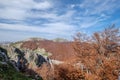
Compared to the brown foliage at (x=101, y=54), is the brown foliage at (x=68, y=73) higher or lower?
lower

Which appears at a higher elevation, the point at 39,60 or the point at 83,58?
the point at 83,58

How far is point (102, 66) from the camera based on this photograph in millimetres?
28750

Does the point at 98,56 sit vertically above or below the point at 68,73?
above

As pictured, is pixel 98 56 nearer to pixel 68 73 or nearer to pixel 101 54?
pixel 101 54

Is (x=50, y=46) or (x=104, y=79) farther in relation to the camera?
(x=50, y=46)

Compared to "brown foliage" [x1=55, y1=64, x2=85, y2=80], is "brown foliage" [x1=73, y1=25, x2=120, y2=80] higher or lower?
higher

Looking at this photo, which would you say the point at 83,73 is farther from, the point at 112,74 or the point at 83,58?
the point at 112,74

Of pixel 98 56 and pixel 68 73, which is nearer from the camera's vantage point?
pixel 98 56

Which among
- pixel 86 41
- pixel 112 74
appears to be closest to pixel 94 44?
pixel 86 41

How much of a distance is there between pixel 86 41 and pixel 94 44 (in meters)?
1.63

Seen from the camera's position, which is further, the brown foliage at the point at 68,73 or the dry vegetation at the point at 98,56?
the brown foliage at the point at 68,73

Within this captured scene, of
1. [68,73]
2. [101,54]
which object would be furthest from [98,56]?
[68,73]

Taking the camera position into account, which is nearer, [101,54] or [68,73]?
[101,54]

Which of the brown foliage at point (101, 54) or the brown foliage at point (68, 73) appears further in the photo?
the brown foliage at point (68, 73)
